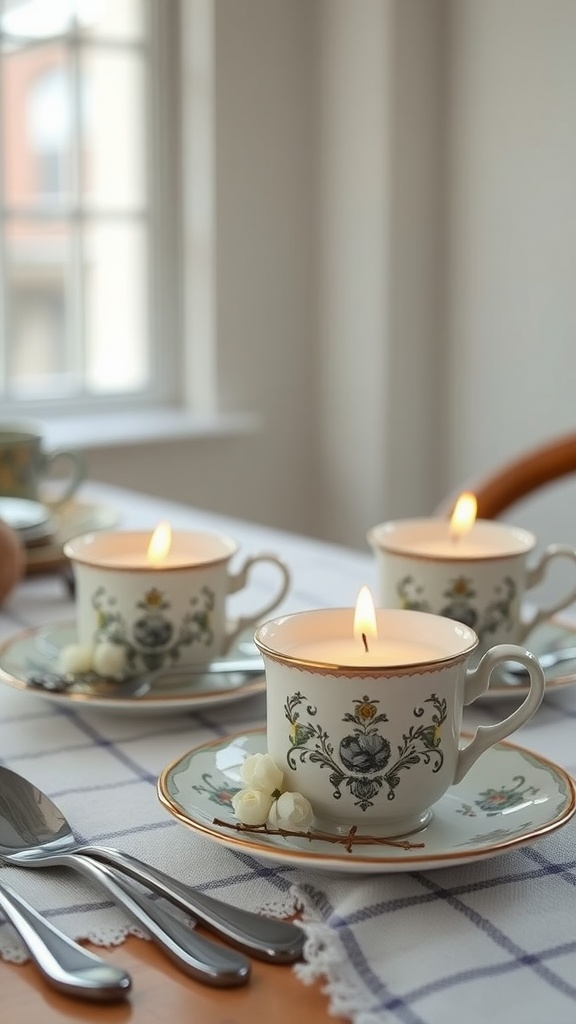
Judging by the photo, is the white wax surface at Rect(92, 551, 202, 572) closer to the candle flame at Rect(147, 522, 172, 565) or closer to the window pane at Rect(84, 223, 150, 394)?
the candle flame at Rect(147, 522, 172, 565)

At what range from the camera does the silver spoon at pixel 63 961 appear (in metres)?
0.45

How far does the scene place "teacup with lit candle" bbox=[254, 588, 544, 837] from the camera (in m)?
0.55

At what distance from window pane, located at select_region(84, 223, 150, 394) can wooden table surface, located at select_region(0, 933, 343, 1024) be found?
2.49 m

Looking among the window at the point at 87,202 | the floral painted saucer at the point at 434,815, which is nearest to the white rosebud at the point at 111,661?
the floral painted saucer at the point at 434,815

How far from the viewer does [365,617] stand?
0.61 meters

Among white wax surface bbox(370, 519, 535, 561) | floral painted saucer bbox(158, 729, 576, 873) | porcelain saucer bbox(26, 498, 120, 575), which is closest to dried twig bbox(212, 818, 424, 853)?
floral painted saucer bbox(158, 729, 576, 873)

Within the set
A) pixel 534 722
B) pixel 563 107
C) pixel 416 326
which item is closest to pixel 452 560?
pixel 534 722

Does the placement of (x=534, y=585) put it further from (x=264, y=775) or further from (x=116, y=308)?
(x=116, y=308)

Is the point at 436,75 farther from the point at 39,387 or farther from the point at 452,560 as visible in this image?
the point at 452,560

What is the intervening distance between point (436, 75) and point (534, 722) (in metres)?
2.29

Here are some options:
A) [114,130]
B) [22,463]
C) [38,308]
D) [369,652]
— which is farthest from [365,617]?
[114,130]

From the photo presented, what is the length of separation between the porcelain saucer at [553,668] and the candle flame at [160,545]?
0.76ft

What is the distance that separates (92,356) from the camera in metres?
2.90

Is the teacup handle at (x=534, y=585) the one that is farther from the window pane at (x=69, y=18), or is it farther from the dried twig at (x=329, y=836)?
the window pane at (x=69, y=18)
